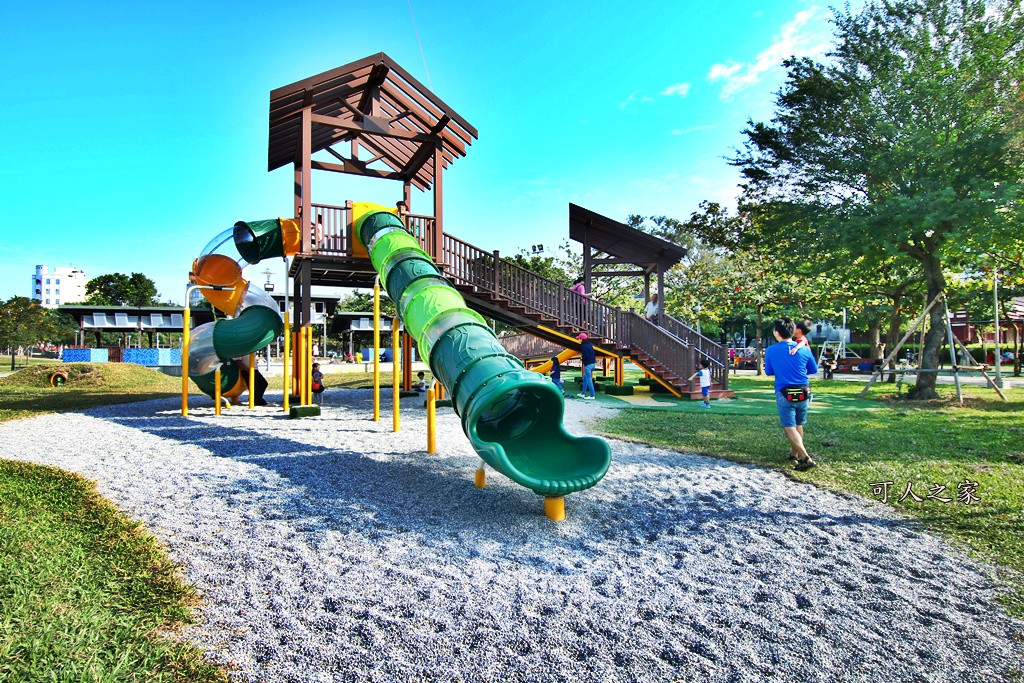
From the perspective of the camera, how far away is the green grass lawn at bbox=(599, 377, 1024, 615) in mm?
5051

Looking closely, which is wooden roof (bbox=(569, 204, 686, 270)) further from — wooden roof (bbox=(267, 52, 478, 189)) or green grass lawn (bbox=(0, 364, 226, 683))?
green grass lawn (bbox=(0, 364, 226, 683))

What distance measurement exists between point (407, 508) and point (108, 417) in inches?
382

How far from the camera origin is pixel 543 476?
218 inches

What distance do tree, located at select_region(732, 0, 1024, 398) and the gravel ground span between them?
10.7 m

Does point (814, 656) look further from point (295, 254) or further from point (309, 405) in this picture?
point (295, 254)

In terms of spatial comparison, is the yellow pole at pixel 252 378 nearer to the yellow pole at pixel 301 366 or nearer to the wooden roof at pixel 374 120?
the yellow pole at pixel 301 366

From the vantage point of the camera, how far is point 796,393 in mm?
6891

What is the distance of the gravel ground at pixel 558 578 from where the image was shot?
2945mm

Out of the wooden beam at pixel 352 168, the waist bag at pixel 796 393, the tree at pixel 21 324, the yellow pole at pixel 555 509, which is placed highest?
the wooden beam at pixel 352 168

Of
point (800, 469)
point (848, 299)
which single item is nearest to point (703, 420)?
point (800, 469)

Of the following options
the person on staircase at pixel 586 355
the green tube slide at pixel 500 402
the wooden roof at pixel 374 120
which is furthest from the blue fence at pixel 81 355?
the green tube slide at pixel 500 402

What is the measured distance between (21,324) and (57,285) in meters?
167

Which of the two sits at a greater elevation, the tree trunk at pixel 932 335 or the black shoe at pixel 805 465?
the tree trunk at pixel 932 335

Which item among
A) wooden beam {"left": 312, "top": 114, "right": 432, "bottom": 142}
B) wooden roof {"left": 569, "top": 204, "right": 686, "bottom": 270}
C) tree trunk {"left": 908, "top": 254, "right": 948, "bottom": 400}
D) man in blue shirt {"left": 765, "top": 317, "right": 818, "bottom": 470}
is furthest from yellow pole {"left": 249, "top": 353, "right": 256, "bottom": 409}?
tree trunk {"left": 908, "top": 254, "right": 948, "bottom": 400}
